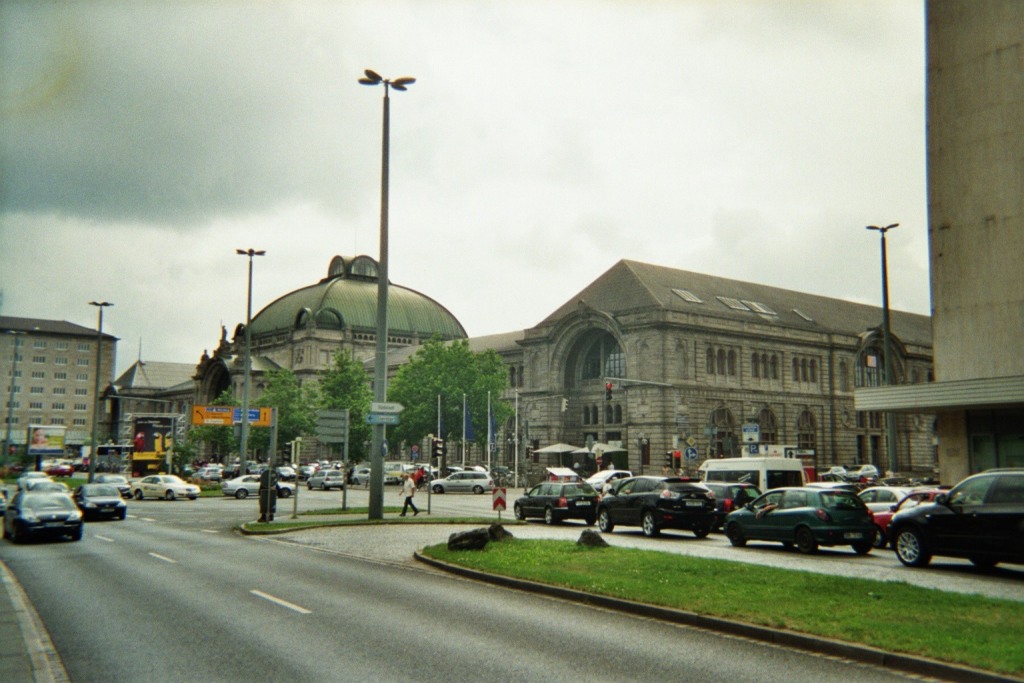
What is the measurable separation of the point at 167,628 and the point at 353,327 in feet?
355

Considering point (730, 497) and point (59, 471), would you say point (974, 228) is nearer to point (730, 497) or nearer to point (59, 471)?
point (730, 497)

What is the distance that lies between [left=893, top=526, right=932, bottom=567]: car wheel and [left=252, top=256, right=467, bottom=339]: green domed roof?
100868mm

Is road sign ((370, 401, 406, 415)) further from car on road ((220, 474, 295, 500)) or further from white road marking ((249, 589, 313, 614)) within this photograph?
car on road ((220, 474, 295, 500))

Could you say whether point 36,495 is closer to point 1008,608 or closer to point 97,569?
point 97,569

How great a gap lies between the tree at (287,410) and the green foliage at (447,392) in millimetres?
19434

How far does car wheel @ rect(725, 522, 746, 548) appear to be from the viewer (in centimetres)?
2120

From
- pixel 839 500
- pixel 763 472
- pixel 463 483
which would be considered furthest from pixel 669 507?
pixel 463 483

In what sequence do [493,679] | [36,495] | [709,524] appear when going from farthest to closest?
[36,495]
[709,524]
[493,679]

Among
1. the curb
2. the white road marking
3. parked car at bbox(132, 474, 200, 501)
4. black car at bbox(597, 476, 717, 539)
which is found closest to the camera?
the curb

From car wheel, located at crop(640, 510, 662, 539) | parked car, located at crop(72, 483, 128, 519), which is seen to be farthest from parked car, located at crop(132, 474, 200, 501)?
car wheel, located at crop(640, 510, 662, 539)

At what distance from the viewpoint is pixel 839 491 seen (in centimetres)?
1989

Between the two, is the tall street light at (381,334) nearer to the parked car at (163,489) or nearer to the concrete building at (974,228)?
the concrete building at (974,228)

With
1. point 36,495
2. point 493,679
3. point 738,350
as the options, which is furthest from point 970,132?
point 738,350

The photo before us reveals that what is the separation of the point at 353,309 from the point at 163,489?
72869mm
